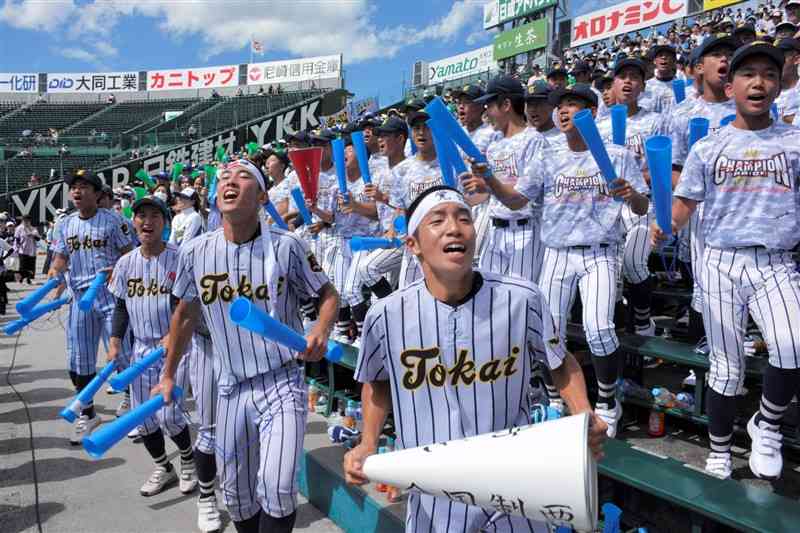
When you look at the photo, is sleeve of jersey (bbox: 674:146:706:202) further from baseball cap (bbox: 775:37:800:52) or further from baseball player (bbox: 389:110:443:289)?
baseball cap (bbox: 775:37:800:52)

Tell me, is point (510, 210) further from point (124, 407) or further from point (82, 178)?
point (124, 407)

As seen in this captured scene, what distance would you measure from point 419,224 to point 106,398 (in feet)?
21.1

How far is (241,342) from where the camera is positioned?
11.2 ft

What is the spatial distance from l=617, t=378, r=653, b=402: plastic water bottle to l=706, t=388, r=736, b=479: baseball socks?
880 millimetres

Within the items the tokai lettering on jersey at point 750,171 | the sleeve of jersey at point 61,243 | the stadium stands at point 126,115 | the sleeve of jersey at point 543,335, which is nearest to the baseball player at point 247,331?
the sleeve of jersey at point 543,335

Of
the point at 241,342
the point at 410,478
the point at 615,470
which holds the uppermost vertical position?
the point at 241,342

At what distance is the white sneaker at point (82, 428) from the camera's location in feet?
19.7

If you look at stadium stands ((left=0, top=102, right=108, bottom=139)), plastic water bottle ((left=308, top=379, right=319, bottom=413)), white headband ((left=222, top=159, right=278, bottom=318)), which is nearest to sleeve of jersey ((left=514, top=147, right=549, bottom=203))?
white headband ((left=222, top=159, right=278, bottom=318))

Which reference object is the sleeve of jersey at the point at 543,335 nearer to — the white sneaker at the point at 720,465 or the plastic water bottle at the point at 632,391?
the white sneaker at the point at 720,465

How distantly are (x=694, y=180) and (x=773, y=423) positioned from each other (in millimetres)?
1309

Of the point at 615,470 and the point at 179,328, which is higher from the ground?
the point at 179,328

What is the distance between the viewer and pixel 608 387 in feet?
14.1

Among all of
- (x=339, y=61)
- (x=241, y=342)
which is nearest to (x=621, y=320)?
(x=241, y=342)

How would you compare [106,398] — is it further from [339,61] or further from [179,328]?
[339,61]
